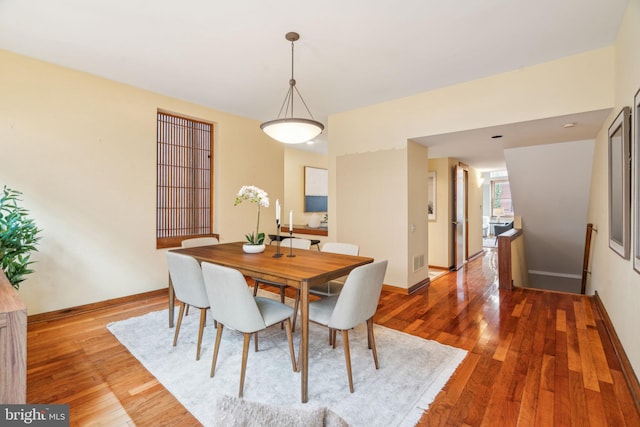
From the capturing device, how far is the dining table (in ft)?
5.93

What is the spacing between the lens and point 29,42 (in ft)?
8.73

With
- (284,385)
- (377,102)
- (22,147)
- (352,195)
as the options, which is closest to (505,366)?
(284,385)

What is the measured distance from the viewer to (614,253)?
103 inches

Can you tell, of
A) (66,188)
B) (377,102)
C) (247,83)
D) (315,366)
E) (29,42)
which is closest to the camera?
(315,366)

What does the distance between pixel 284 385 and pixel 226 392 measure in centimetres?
37

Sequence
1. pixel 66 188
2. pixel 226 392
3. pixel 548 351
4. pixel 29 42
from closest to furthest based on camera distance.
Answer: pixel 226 392
pixel 548 351
pixel 29 42
pixel 66 188

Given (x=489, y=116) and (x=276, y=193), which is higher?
(x=489, y=116)

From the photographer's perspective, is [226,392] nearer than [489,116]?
Yes

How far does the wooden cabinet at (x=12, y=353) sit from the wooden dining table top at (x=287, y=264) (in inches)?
46.6

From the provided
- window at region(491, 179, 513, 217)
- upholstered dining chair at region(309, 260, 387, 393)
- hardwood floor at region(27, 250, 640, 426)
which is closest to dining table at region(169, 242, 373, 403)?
upholstered dining chair at region(309, 260, 387, 393)

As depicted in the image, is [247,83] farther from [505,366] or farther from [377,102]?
[505,366]

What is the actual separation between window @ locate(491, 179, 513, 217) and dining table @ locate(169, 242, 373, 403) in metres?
10.1
